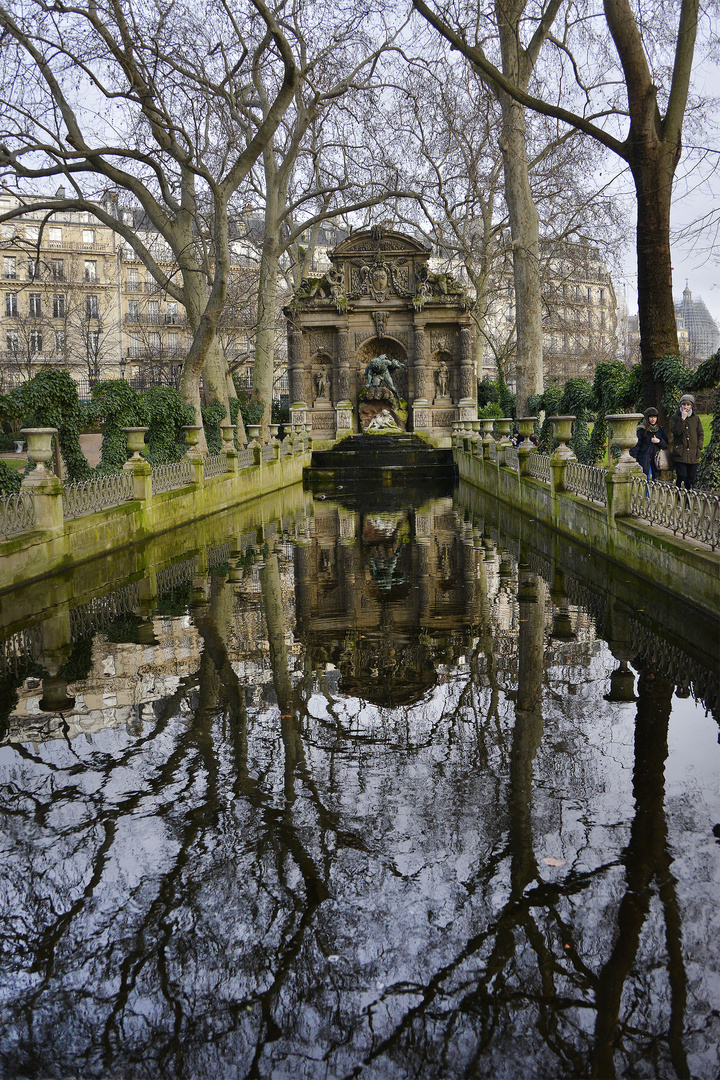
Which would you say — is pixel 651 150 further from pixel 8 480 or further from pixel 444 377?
pixel 444 377

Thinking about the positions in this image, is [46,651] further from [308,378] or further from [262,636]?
[308,378]

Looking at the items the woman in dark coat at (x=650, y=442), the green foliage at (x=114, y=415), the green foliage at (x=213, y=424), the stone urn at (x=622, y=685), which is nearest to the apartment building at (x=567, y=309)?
the green foliage at (x=213, y=424)

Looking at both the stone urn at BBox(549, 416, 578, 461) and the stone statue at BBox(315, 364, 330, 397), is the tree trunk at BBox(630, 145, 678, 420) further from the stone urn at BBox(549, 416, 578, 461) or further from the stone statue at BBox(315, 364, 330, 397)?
the stone statue at BBox(315, 364, 330, 397)

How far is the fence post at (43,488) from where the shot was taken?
1075 centimetres

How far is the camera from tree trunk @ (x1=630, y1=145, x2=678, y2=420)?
13.7 m

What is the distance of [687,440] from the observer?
12406mm

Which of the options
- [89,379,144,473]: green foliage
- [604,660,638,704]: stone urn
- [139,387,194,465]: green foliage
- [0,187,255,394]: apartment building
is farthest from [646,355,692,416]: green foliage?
[0,187,255,394]: apartment building

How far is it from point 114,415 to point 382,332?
71.4ft

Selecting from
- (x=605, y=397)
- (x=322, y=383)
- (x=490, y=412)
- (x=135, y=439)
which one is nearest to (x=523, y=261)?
(x=605, y=397)

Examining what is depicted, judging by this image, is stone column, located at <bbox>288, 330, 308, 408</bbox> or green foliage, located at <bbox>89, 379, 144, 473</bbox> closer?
green foliage, located at <bbox>89, 379, 144, 473</bbox>

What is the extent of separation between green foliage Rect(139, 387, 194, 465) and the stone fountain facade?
16.2 meters

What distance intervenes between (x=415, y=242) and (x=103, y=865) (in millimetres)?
35132

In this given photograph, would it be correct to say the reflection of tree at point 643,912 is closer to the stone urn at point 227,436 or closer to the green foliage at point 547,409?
the green foliage at point 547,409

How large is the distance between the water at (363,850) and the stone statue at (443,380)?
29117 millimetres
